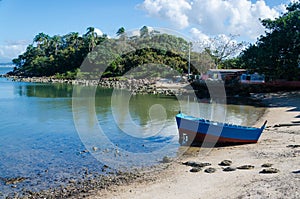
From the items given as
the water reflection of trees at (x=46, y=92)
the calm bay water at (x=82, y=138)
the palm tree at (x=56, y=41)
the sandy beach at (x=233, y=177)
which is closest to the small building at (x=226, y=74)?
the calm bay water at (x=82, y=138)

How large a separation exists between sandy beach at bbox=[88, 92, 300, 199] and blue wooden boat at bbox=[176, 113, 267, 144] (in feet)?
1.71

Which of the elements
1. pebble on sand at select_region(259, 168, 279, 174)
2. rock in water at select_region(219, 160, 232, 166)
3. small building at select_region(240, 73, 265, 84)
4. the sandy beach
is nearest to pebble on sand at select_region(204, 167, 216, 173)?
the sandy beach

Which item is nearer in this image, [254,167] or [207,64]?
[254,167]

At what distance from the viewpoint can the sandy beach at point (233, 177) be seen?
1039cm

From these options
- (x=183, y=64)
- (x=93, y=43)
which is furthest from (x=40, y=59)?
(x=183, y=64)

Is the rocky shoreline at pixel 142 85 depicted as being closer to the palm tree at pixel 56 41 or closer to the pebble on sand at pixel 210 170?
the palm tree at pixel 56 41

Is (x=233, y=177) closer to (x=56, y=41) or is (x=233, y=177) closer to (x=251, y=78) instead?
(x=251, y=78)

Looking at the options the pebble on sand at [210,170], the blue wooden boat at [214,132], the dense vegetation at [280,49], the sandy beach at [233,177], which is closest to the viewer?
the sandy beach at [233,177]

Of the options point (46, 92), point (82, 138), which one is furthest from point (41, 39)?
point (82, 138)

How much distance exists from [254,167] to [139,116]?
17.7 meters

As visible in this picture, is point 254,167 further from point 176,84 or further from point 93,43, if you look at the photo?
point 93,43

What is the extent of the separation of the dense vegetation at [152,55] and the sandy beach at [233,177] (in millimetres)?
22083

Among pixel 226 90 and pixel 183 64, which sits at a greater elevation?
pixel 183 64

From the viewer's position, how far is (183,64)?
5925 cm
